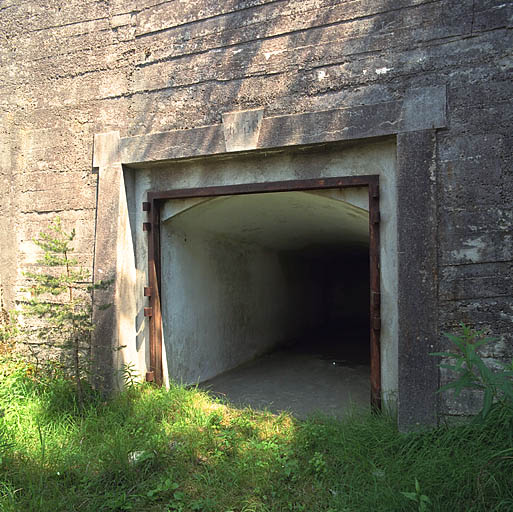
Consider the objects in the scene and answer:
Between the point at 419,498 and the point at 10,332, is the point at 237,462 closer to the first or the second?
the point at 419,498

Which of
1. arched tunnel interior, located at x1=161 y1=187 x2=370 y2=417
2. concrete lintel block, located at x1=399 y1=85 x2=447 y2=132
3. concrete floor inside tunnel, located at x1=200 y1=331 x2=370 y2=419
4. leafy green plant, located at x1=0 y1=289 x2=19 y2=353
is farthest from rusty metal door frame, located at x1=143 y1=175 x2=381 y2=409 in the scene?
leafy green plant, located at x1=0 y1=289 x2=19 y2=353

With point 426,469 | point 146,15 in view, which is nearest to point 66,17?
point 146,15

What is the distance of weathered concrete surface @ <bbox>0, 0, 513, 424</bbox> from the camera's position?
9.66 feet

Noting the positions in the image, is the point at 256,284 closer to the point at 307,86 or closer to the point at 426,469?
the point at 307,86

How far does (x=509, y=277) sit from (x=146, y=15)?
3.78 m

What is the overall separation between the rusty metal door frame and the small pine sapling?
1.91 ft

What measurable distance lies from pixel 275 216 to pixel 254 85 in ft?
5.58

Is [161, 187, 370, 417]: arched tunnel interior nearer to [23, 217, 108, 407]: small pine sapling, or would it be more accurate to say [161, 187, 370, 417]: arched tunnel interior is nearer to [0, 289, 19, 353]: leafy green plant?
[23, 217, 108, 407]: small pine sapling

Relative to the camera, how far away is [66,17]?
4312 mm

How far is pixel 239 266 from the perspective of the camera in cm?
587

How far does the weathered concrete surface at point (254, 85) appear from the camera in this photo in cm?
294

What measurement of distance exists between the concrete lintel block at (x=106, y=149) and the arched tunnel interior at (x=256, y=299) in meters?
0.67

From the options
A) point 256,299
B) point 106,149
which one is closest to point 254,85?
point 106,149

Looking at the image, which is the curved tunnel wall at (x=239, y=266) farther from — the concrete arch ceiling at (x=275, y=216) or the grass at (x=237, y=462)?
the grass at (x=237, y=462)
